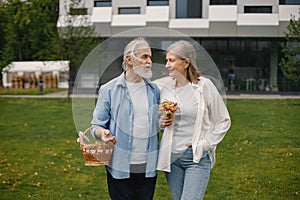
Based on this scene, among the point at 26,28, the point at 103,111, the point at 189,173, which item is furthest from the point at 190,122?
the point at 26,28

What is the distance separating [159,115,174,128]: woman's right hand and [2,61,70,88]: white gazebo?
28.6 feet

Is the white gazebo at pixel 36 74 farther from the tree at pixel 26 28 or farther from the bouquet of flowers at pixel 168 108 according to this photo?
the bouquet of flowers at pixel 168 108

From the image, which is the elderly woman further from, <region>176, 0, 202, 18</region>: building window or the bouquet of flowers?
<region>176, 0, 202, 18</region>: building window

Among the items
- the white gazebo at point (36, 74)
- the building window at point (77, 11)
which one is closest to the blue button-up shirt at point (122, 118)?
the building window at point (77, 11)

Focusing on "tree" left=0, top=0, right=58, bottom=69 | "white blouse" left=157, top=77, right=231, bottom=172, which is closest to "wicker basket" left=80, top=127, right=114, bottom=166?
"white blouse" left=157, top=77, right=231, bottom=172

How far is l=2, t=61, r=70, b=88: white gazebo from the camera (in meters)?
12.1

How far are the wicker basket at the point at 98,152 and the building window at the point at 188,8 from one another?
15.9 feet

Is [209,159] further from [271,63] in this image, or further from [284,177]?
[271,63]

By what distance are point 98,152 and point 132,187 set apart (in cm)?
32

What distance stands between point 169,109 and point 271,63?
11212 mm

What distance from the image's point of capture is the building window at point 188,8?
7.44 metres

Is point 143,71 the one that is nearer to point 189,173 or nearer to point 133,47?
point 133,47

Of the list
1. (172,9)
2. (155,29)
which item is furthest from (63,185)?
(172,9)

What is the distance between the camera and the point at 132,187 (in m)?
2.90
